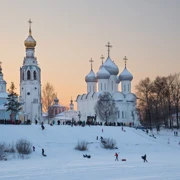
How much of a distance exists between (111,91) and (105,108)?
7.80m

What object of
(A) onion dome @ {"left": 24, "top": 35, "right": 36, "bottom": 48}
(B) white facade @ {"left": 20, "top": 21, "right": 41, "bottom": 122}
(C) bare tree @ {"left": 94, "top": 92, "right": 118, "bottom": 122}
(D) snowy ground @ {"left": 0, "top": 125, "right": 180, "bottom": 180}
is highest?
(A) onion dome @ {"left": 24, "top": 35, "right": 36, "bottom": 48}

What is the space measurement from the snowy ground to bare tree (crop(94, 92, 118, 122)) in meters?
12.9

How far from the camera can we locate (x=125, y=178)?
1081 inches

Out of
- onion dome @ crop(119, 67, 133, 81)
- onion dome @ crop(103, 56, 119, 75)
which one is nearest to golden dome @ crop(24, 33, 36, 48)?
onion dome @ crop(103, 56, 119, 75)

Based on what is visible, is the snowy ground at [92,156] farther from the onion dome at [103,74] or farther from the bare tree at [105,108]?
the onion dome at [103,74]

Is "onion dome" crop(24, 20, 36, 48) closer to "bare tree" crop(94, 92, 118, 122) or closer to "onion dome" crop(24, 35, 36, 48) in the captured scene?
"onion dome" crop(24, 35, 36, 48)

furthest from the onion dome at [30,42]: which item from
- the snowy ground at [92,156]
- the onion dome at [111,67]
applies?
the snowy ground at [92,156]

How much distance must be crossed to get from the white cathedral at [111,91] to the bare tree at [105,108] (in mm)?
2853

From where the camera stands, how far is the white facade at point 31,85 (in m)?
74.4

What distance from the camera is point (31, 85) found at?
7494 cm

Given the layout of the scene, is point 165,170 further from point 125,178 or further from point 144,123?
point 144,123

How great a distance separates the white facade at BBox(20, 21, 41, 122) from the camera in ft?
244

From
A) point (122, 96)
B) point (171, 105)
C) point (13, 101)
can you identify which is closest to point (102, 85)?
point (122, 96)

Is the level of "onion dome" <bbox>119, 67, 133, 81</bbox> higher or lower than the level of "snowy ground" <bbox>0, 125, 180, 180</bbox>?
higher
